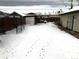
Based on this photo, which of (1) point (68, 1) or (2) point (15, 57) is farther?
(1) point (68, 1)

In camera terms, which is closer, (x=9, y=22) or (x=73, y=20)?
(x=73, y=20)

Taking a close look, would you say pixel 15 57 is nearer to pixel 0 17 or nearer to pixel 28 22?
pixel 0 17

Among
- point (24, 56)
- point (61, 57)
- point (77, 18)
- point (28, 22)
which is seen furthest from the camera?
point (28, 22)

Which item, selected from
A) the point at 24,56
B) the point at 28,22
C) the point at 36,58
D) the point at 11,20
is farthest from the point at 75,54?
the point at 28,22

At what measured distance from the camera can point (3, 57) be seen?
798 centimetres

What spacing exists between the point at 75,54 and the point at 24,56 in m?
2.81

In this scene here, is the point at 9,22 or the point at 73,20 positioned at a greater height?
the point at 73,20

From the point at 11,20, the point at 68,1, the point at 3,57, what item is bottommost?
the point at 3,57

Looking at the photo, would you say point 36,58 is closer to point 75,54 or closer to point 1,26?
point 75,54

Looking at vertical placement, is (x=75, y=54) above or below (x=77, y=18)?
below

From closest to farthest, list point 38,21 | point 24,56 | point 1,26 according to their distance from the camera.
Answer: point 24,56, point 1,26, point 38,21

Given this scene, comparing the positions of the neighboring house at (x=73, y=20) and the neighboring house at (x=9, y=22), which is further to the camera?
the neighboring house at (x=9, y=22)

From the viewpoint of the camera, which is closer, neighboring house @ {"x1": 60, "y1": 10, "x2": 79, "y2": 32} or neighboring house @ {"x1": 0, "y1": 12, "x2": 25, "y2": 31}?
neighboring house @ {"x1": 60, "y1": 10, "x2": 79, "y2": 32}

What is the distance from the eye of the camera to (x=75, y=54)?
7.63 meters
